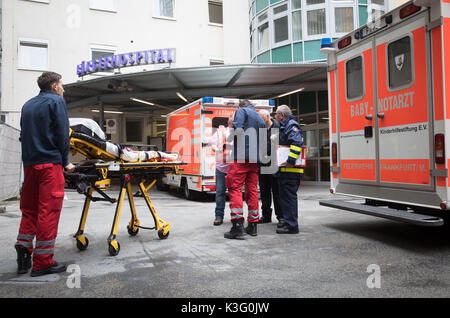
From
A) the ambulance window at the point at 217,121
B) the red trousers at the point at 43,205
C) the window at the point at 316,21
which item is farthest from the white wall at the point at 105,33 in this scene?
the red trousers at the point at 43,205

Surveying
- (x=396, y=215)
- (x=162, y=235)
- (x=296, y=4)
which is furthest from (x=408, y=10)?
(x=296, y=4)

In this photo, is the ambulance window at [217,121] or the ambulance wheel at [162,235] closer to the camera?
the ambulance wheel at [162,235]

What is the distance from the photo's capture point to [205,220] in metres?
6.69

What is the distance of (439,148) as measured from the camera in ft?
13.3

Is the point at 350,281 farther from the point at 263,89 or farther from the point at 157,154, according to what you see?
the point at 263,89

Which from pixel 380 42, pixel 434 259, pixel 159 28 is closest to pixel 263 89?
pixel 159 28

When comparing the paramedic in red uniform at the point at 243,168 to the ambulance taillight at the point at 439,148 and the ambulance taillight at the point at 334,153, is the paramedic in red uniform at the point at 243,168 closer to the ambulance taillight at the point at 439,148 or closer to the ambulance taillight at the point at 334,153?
the ambulance taillight at the point at 334,153

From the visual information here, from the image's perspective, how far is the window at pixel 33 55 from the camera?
Result: 53.6 ft

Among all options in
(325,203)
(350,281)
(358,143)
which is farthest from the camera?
(325,203)

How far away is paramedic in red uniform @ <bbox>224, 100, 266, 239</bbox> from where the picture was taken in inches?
203

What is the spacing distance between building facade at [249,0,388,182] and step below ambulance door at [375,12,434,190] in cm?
902

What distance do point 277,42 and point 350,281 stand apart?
581 inches

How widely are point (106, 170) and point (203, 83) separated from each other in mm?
9607

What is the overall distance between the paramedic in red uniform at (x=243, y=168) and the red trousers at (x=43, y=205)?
2.34 metres
